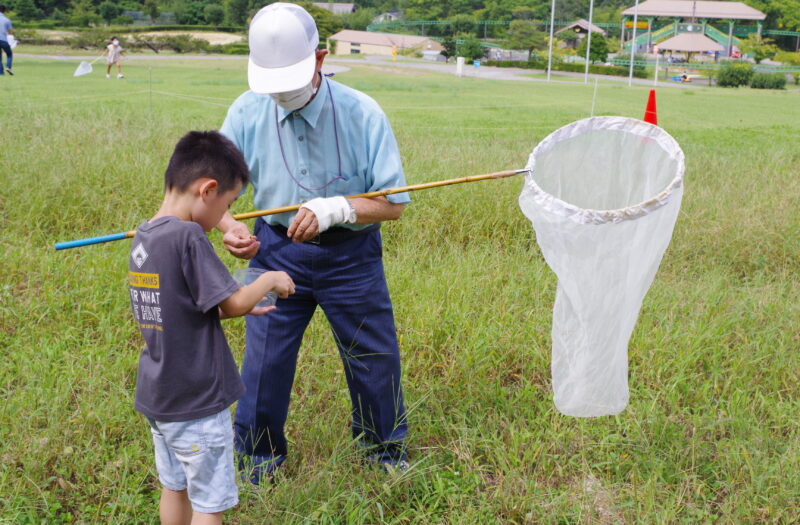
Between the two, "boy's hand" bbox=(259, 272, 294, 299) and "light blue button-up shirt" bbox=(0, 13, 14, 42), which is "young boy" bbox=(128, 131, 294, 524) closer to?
"boy's hand" bbox=(259, 272, 294, 299)

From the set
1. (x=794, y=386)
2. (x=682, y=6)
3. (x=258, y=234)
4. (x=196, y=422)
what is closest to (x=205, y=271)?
(x=196, y=422)

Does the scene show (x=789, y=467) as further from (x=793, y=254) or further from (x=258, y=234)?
(x=793, y=254)

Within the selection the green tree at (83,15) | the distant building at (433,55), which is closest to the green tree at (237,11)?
the green tree at (83,15)

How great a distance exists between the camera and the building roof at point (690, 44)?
5828cm

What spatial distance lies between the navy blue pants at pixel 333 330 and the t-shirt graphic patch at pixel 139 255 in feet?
2.10

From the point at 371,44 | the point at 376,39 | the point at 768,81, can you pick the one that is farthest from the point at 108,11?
the point at 768,81

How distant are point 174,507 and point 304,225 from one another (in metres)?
0.88

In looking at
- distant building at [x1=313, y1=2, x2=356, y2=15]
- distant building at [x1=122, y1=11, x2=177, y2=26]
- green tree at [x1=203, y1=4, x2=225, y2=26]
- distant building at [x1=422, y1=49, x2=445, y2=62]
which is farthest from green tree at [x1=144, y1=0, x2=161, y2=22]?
distant building at [x1=422, y1=49, x2=445, y2=62]

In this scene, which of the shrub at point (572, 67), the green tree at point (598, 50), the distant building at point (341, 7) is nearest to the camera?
the shrub at point (572, 67)

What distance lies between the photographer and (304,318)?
254 cm

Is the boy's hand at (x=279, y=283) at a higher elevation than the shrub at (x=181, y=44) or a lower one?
lower

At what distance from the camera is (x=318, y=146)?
93.3 inches

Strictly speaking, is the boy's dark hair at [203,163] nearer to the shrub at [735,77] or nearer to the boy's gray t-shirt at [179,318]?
the boy's gray t-shirt at [179,318]

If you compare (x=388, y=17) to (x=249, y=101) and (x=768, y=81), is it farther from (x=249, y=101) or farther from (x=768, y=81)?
(x=249, y=101)
